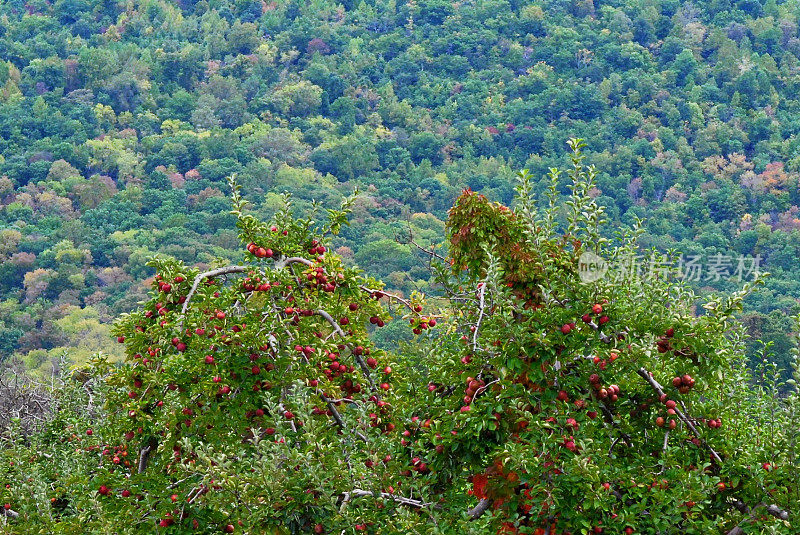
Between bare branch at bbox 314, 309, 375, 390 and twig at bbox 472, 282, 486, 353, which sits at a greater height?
twig at bbox 472, 282, 486, 353

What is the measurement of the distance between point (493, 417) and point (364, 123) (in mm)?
68493

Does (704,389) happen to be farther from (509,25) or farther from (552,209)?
(509,25)

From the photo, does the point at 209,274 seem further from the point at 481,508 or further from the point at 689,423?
the point at 689,423

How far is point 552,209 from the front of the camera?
13.9 ft

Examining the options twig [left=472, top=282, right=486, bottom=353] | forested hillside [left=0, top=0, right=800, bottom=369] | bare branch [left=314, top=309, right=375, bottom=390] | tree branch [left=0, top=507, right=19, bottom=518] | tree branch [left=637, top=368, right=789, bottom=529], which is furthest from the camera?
forested hillside [left=0, top=0, right=800, bottom=369]

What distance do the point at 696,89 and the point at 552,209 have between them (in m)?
67.4

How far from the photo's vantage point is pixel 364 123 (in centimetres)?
7181

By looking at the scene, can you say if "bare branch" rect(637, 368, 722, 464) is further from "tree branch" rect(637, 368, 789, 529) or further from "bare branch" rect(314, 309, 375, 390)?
"bare branch" rect(314, 309, 375, 390)

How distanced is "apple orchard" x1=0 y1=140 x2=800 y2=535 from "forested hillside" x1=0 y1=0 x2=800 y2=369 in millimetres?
37930

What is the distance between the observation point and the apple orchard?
12.9ft

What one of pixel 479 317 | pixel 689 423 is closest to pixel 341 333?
pixel 479 317

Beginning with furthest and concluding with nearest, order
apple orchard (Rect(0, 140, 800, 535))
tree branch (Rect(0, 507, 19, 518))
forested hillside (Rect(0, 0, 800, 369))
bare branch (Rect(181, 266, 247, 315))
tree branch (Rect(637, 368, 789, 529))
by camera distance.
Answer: forested hillside (Rect(0, 0, 800, 369))
tree branch (Rect(0, 507, 19, 518))
bare branch (Rect(181, 266, 247, 315))
tree branch (Rect(637, 368, 789, 529))
apple orchard (Rect(0, 140, 800, 535))

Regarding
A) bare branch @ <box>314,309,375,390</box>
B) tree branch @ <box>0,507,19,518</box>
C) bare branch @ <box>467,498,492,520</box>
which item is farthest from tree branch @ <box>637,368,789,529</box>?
tree branch @ <box>0,507,19,518</box>

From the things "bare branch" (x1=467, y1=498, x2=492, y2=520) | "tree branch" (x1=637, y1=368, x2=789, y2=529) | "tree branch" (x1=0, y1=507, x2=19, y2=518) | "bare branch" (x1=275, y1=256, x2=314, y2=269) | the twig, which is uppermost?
the twig
